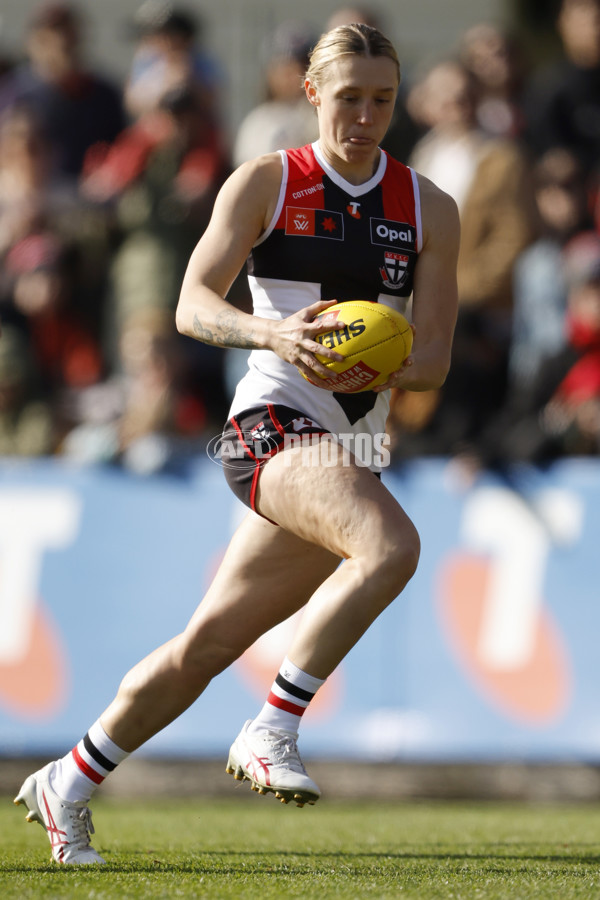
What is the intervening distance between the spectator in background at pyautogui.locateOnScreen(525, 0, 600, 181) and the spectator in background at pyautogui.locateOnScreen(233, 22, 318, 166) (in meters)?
1.78

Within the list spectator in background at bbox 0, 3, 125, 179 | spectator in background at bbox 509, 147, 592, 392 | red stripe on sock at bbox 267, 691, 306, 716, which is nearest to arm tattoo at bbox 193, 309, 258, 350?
red stripe on sock at bbox 267, 691, 306, 716

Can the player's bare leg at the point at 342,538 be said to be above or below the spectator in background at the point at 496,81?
below

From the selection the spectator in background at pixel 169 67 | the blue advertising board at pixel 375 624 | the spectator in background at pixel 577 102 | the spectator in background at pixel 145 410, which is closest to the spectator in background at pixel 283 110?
the spectator in background at pixel 169 67

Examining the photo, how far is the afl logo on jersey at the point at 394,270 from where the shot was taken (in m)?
4.54

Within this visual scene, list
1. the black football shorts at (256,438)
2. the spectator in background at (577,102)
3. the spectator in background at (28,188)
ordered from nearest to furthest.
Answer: the black football shorts at (256,438) → the spectator in background at (577,102) → the spectator in background at (28,188)

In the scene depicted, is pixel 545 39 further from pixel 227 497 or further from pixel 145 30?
pixel 227 497

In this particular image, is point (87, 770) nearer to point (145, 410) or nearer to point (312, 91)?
point (312, 91)

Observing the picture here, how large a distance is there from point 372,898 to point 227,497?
4672mm

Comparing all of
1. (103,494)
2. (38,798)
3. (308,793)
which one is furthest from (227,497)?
(308,793)

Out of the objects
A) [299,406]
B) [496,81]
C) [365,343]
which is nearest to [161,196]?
[496,81]

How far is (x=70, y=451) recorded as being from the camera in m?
8.74

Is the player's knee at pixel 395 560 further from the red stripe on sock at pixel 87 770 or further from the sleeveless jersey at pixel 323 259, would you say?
the red stripe on sock at pixel 87 770

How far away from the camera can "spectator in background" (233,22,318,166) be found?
948cm

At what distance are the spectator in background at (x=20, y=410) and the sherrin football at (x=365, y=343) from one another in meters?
5.08
